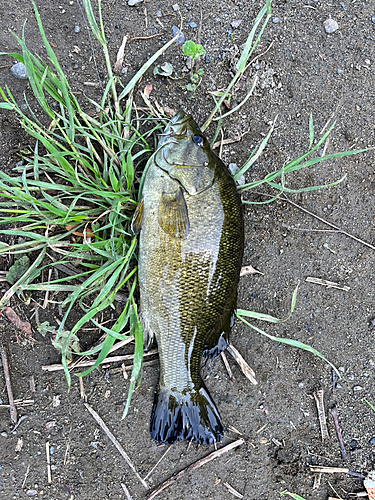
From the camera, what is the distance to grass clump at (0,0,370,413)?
8.12 feet

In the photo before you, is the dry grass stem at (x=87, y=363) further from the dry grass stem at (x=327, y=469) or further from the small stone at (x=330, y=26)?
the small stone at (x=330, y=26)

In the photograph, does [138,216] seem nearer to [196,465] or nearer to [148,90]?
[148,90]

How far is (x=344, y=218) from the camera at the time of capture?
2.99 metres

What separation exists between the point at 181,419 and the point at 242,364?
0.62 m

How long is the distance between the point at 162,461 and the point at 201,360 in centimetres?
83

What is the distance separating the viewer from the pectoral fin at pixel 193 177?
Answer: 2408 millimetres

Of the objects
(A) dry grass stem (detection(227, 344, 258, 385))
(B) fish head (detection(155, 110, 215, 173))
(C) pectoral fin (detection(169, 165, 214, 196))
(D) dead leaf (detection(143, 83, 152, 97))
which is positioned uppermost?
(D) dead leaf (detection(143, 83, 152, 97))

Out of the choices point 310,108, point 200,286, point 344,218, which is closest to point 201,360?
point 200,286

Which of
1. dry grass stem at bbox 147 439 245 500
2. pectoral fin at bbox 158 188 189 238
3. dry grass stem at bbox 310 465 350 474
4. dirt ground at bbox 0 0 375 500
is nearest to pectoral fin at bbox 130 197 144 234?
pectoral fin at bbox 158 188 189 238

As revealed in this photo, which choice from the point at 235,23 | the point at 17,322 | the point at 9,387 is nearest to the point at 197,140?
the point at 235,23

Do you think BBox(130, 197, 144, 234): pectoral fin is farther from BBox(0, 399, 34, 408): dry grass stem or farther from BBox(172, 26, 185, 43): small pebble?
BBox(0, 399, 34, 408): dry grass stem

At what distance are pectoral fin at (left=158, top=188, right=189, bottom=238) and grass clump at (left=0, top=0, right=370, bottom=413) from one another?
305 mm

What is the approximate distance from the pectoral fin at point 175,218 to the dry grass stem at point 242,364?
42.6 inches

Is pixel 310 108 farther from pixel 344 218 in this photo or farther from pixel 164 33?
pixel 164 33
